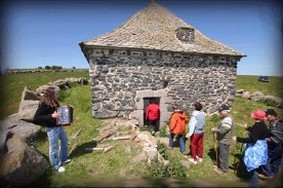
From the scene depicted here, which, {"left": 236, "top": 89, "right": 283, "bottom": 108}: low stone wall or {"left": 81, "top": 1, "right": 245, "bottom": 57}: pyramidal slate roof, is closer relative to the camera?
{"left": 236, "top": 89, "right": 283, "bottom": 108}: low stone wall

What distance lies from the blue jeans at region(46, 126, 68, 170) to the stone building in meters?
3.07

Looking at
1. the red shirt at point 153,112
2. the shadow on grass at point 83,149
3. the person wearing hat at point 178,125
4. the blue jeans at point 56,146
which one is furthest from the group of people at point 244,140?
the red shirt at point 153,112

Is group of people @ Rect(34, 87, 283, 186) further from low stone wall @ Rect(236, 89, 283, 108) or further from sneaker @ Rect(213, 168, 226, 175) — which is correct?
low stone wall @ Rect(236, 89, 283, 108)

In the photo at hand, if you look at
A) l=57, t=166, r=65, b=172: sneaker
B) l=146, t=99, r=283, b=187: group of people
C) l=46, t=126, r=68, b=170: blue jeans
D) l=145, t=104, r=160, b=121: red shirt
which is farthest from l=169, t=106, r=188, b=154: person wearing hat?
l=57, t=166, r=65, b=172: sneaker

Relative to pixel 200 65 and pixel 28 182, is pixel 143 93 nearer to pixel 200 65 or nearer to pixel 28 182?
pixel 200 65

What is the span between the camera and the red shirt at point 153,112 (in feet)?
23.0

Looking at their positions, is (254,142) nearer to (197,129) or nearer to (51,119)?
(197,129)

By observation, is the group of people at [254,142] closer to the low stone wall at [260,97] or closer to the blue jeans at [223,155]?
the blue jeans at [223,155]

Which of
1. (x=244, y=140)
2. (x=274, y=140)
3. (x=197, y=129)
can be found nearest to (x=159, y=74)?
(x=197, y=129)

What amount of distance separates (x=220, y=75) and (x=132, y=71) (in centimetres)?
310

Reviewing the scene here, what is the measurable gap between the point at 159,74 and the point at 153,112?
1.40 meters

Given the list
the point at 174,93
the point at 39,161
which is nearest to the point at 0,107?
the point at 39,161

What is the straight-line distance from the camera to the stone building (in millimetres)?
6902

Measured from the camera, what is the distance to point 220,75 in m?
7.58
